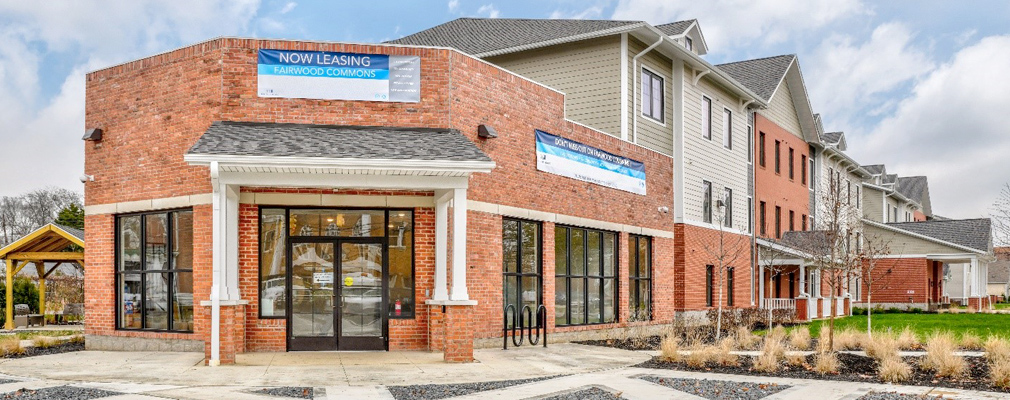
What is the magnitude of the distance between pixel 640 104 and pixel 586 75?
167cm

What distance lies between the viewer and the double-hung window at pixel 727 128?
29.4m

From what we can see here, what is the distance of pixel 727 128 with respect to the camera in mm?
29859

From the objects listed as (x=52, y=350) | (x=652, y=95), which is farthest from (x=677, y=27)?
(x=52, y=350)

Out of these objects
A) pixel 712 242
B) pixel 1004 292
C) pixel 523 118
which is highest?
pixel 523 118

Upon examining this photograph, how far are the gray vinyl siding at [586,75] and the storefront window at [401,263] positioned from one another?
9046 mm

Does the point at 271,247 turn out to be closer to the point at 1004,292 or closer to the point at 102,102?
the point at 102,102

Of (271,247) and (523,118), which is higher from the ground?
(523,118)

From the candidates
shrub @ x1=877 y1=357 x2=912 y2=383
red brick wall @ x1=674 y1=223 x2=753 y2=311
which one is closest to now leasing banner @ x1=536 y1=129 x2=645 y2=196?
red brick wall @ x1=674 y1=223 x2=753 y2=311

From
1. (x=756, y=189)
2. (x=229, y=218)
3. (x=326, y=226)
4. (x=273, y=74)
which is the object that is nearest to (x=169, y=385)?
(x=229, y=218)

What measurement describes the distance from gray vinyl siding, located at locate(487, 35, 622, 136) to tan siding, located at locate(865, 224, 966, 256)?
2484cm

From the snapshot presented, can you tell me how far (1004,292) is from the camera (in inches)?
3430

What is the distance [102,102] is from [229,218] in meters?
4.38

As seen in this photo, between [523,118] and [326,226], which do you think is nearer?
[326,226]

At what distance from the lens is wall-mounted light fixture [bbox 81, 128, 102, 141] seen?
16609 millimetres
